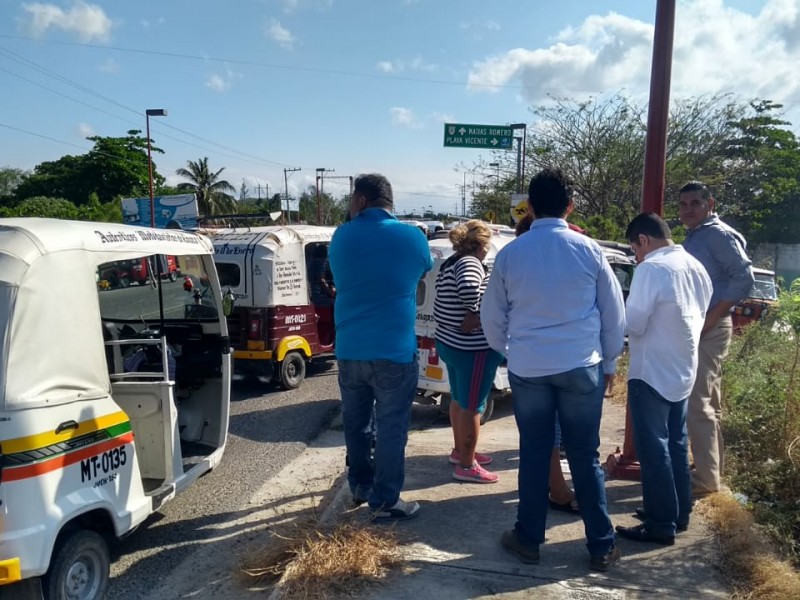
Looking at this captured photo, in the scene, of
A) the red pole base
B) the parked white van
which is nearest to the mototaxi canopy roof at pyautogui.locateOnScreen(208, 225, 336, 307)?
the parked white van

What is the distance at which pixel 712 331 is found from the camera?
4.20 metres

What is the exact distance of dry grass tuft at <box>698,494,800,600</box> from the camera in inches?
120

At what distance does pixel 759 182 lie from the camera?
95.0 ft

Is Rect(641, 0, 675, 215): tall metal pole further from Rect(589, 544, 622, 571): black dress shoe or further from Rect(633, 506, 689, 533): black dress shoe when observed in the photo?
Rect(589, 544, 622, 571): black dress shoe

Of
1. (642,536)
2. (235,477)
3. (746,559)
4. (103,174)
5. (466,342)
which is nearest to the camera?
(746,559)

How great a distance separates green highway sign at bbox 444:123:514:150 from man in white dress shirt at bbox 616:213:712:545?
15811 mm

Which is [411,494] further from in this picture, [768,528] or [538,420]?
[768,528]

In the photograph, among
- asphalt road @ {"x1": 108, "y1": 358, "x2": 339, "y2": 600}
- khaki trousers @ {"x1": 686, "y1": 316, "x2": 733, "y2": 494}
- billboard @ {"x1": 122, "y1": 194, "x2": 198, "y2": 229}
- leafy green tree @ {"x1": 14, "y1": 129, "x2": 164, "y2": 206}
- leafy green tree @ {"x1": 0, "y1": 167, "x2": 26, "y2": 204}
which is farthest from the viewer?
leafy green tree @ {"x1": 0, "y1": 167, "x2": 26, "y2": 204}

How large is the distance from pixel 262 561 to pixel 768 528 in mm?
2939

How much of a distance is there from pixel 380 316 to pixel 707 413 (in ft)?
7.36

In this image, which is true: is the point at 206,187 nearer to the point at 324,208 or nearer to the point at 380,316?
the point at 324,208

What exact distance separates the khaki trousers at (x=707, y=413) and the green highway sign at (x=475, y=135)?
15325mm

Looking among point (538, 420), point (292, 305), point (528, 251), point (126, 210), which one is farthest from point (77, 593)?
point (126, 210)

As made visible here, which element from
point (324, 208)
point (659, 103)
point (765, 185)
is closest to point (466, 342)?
point (659, 103)
